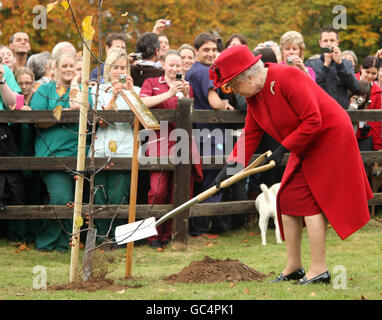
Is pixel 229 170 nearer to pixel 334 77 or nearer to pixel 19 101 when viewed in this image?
pixel 19 101

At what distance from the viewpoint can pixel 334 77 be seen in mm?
10102

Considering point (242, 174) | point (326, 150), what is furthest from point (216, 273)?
point (326, 150)

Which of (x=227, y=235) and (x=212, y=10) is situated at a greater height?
(x=212, y=10)

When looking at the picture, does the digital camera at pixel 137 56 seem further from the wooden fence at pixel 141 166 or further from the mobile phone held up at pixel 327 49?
the mobile phone held up at pixel 327 49

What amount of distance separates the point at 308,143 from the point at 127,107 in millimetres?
3540

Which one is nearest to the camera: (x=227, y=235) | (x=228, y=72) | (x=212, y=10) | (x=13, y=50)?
(x=228, y=72)

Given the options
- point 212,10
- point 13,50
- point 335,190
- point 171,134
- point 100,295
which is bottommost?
point 100,295

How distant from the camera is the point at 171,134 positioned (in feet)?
30.4

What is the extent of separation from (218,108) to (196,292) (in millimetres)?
3659

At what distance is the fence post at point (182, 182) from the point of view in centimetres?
914

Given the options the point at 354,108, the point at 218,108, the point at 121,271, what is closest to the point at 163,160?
the point at 218,108

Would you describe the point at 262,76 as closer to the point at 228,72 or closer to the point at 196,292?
the point at 228,72

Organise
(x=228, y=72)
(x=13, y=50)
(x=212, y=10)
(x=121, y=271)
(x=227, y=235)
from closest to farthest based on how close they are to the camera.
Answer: (x=228, y=72)
(x=121, y=271)
(x=227, y=235)
(x=13, y=50)
(x=212, y=10)

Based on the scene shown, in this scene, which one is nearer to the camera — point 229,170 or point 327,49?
point 229,170
